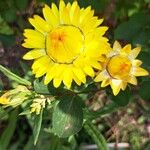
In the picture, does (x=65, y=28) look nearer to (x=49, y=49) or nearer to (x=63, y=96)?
(x=49, y=49)

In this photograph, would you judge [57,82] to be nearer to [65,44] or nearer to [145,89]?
[65,44]

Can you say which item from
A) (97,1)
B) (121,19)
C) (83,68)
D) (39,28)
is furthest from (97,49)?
(121,19)

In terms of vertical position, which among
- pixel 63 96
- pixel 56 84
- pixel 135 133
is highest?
pixel 56 84

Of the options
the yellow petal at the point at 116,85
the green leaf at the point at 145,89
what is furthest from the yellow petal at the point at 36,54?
the green leaf at the point at 145,89

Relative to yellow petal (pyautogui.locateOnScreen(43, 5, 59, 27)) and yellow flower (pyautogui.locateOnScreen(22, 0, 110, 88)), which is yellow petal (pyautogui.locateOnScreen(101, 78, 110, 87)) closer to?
yellow flower (pyautogui.locateOnScreen(22, 0, 110, 88))

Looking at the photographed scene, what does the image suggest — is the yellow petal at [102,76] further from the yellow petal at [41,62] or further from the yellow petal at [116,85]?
the yellow petal at [41,62]

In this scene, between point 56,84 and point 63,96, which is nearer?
point 56,84

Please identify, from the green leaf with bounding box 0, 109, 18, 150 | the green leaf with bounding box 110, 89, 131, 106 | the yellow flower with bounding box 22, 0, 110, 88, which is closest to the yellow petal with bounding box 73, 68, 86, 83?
the yellow flower with bounding box 22, 0, 110, 88
